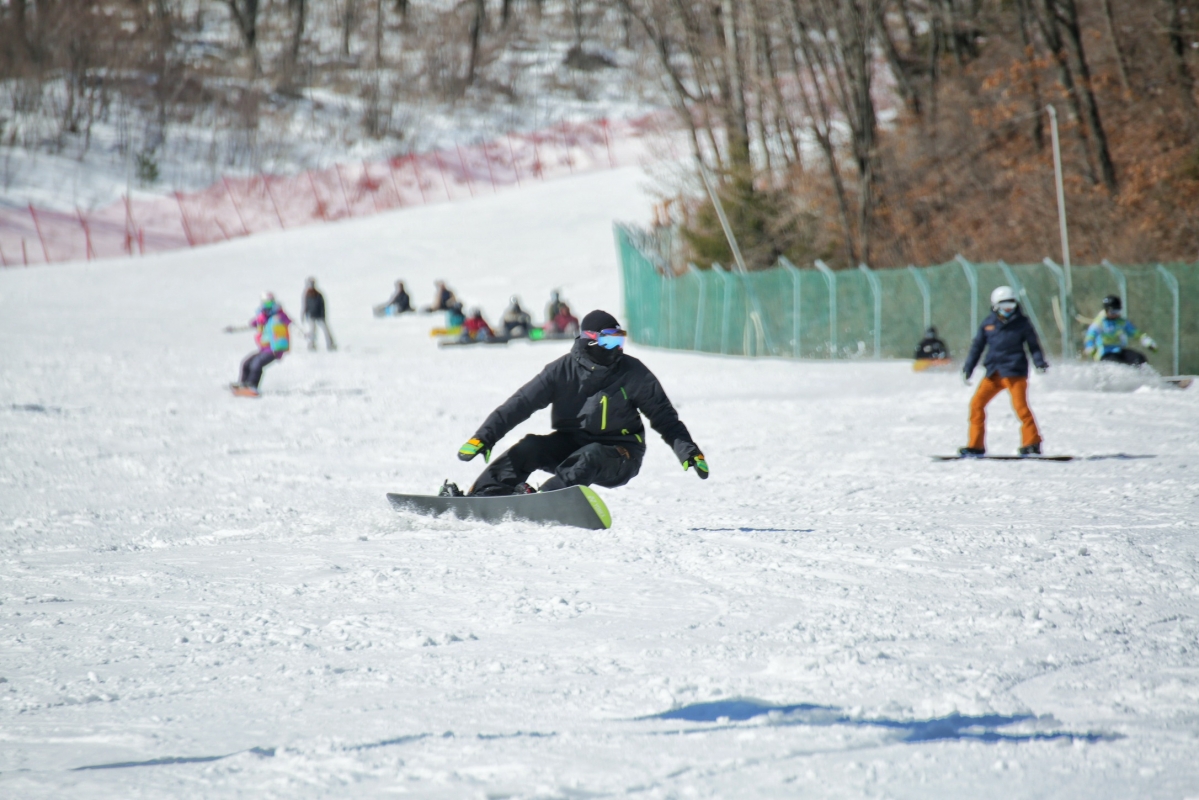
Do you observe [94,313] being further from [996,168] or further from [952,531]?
[952,531]

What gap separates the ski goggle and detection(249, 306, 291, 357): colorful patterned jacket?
10.5 meters

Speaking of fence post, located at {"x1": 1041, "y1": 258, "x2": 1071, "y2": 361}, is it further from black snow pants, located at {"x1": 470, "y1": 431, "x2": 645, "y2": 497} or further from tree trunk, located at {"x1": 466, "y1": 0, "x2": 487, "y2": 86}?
tree trunk, located at {"x1": 466, "y1": 0, "x2": 487, "y2": 86}

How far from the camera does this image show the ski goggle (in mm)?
6633

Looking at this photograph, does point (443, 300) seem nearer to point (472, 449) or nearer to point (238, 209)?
point (238, 209)

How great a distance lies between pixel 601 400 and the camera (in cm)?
683

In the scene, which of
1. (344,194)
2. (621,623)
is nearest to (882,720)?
(621,623)

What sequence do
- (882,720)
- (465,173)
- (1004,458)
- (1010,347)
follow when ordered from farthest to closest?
1. (465,173)
2. (1010,347)
3. (1004,458)
4. (882,720)

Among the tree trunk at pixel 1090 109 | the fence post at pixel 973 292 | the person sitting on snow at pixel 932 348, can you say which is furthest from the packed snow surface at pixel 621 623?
the tree trunk at pixel 1090 109

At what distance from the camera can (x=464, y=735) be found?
10.9 ft

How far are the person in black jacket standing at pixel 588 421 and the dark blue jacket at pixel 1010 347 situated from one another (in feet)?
15.0

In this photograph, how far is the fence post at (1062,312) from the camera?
1942 centimetres

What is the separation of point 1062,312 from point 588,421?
15.2 m

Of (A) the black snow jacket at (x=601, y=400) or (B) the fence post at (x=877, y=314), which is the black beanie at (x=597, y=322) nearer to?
(A) the black snow jacket at (x=601, y=400)

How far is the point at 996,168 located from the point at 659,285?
11607 millimetres
